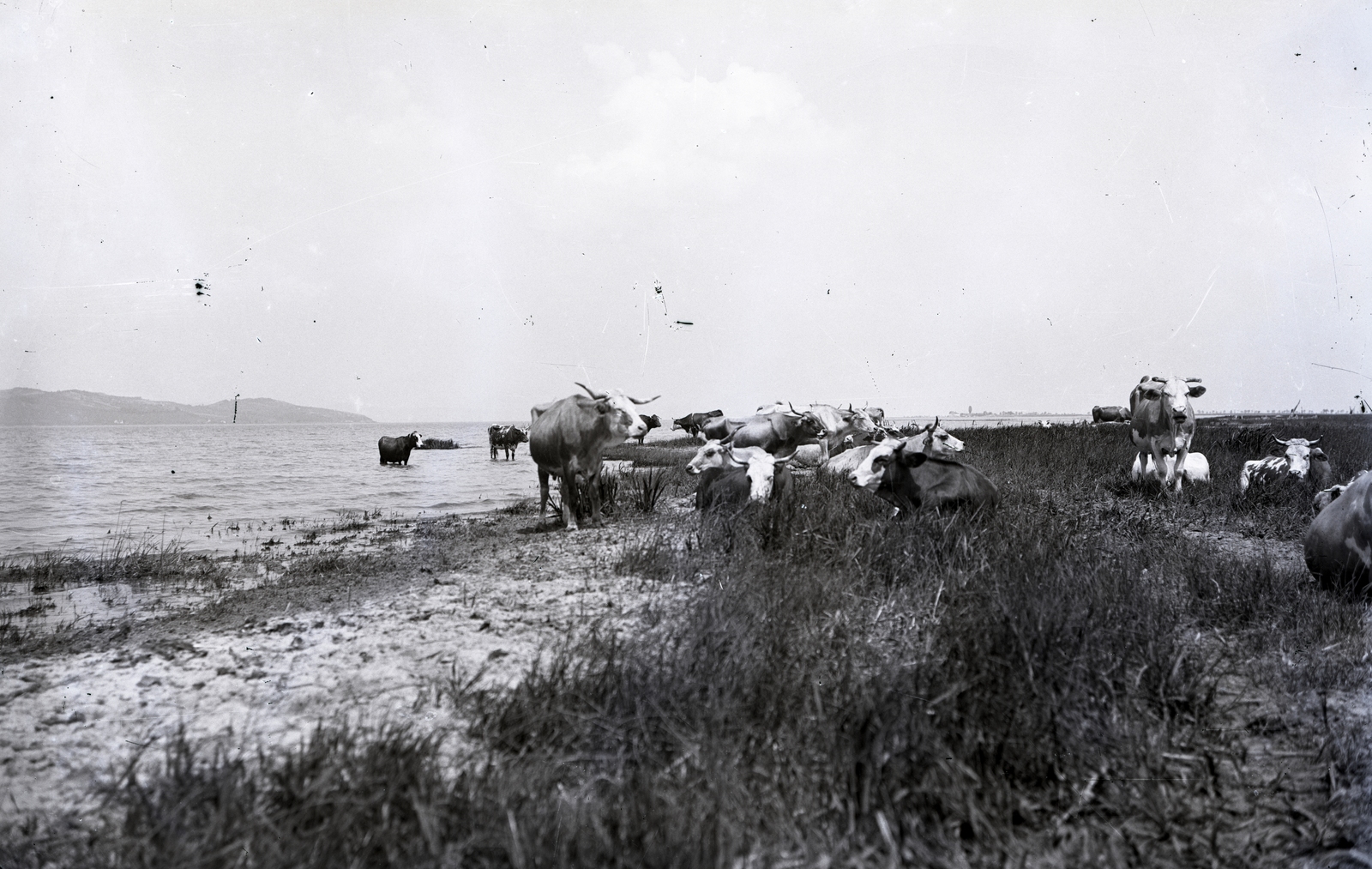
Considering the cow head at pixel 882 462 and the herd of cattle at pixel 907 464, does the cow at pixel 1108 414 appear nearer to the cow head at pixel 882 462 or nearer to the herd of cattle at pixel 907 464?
the herd of cattle at pixel 907 464

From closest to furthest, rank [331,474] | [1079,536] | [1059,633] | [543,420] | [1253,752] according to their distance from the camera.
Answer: [1253,752], [1059,633], [1079,536], [543,420], [331,474]

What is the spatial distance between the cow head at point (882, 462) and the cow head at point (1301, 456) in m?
7.16

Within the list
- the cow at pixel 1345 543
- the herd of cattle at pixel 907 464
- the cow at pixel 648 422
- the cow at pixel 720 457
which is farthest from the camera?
the cow at pixel 648 422

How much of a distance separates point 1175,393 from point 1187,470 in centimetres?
238

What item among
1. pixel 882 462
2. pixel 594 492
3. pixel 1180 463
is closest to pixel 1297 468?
pixel 1180 463

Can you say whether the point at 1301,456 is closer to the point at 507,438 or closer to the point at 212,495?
the point at 212,495

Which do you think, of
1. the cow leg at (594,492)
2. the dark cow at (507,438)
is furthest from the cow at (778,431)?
the dark cow at (507,438)

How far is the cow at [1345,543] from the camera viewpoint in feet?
16.0

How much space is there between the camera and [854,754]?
8.14 ft

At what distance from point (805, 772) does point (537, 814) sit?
1.04 m

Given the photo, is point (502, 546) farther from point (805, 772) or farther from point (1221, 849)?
point (1221, 849)

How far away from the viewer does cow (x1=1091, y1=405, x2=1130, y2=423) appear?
113 ft

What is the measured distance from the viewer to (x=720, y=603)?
13.6ft

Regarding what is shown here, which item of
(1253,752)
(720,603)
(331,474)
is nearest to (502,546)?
(720,603)
